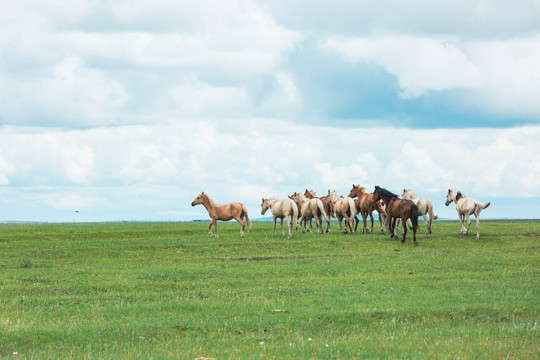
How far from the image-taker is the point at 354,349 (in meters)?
11.4

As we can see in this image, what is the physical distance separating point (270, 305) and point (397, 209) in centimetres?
2158

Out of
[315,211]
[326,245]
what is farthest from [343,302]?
[315,211]

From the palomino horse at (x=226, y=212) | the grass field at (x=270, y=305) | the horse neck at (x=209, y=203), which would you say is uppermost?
the horse neck at (x=209, y=203)

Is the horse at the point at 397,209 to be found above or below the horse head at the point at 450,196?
below

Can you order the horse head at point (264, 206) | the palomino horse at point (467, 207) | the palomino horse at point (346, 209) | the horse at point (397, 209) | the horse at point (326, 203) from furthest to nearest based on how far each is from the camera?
the horse at point (326, 203) → the horse head at point (264, 206) → the palomino horse at point (346, 209) → the palomino horse at point (467, 207) → the horse at point (397, 209)

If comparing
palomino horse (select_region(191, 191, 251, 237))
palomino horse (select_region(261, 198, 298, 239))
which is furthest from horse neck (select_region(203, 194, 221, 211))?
palomino horse (select_region(261, 198, 298, 239))

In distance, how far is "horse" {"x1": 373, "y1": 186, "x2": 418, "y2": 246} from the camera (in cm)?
3444

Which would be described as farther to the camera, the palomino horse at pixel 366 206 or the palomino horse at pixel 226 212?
the palomino horse at pixel 366 206

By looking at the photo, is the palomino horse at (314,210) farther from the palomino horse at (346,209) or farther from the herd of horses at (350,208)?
the palomino horse at (346,209)

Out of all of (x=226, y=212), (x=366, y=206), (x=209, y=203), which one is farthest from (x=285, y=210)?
(x=366, y=206)

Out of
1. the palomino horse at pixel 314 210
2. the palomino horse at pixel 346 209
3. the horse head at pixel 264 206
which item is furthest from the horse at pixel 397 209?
the horse head at pixel 264 206

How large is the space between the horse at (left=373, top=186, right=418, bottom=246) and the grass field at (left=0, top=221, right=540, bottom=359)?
3783mm

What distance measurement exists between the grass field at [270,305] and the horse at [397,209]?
3.78 metres

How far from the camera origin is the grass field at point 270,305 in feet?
38.5
